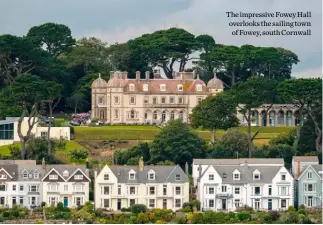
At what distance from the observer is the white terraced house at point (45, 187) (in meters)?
94.9

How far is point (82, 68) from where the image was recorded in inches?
5256

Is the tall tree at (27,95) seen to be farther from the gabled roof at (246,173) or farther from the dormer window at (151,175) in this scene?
the gabled roof at (246,173)

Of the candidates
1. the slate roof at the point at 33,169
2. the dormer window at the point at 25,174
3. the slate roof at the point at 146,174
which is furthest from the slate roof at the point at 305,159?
the dormer window at the point at 25,174

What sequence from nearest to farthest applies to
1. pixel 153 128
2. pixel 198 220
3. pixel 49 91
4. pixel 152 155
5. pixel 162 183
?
pixel 198 220, pixel 162 183, pixel 152 155, pixel 49 91, pixel 153 128

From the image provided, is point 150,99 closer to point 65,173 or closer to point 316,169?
point 65,173

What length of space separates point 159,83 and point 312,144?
21136mm

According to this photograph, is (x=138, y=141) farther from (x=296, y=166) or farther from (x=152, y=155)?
(x=296, y=166)

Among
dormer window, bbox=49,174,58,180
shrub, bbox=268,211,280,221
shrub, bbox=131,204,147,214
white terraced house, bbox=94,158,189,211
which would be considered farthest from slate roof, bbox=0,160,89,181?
shrub, bbox=268,211,280,221

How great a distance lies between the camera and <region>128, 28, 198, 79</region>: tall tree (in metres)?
134

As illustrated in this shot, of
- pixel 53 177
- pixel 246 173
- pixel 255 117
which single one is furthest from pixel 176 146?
pixel 255 117

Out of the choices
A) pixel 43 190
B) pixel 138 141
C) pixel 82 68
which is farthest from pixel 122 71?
pixel 43 190

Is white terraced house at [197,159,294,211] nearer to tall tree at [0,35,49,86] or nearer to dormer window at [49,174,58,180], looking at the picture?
dormer window at [49,174,58,180]

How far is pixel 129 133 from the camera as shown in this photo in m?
116

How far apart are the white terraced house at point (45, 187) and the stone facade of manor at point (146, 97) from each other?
2917 cm
